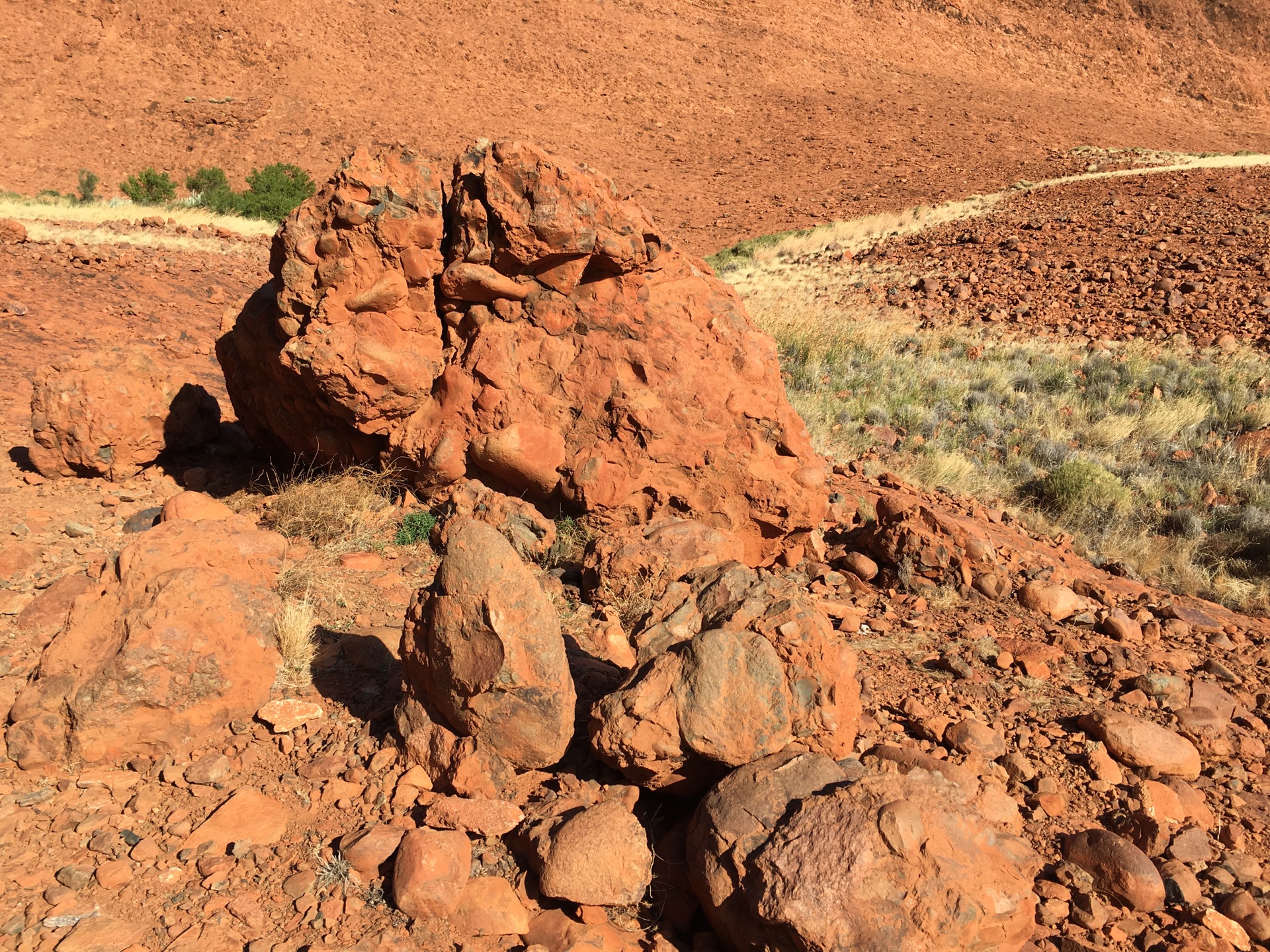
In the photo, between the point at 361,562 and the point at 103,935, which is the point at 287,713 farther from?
the point at 361,562

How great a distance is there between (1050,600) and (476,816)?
3.50 metres

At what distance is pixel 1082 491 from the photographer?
266 inches

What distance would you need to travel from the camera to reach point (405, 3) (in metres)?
A: 30.3

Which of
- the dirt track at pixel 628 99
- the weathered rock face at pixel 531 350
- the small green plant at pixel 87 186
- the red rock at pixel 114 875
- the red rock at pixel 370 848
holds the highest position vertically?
the dirt track at pixel 628 99

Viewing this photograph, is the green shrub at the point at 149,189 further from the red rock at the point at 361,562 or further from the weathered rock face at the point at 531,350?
the red rock at the point at 361,562

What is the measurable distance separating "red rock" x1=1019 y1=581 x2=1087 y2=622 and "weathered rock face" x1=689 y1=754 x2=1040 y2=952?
2.47m

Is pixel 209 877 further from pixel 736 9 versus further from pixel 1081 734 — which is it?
pixel 736 9

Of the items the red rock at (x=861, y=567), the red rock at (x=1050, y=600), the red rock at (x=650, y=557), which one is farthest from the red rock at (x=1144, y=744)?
the red rock at (x=650, y=557)

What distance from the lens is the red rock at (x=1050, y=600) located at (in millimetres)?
4832

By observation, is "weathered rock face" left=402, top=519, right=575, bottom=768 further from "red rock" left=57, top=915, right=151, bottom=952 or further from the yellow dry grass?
the yellow dry grass

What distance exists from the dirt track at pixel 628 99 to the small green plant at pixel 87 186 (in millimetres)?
722

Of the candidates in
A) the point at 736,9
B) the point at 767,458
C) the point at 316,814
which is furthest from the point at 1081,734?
the point at 736,9

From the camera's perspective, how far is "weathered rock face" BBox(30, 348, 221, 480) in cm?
574

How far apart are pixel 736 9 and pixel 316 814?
3710cm
